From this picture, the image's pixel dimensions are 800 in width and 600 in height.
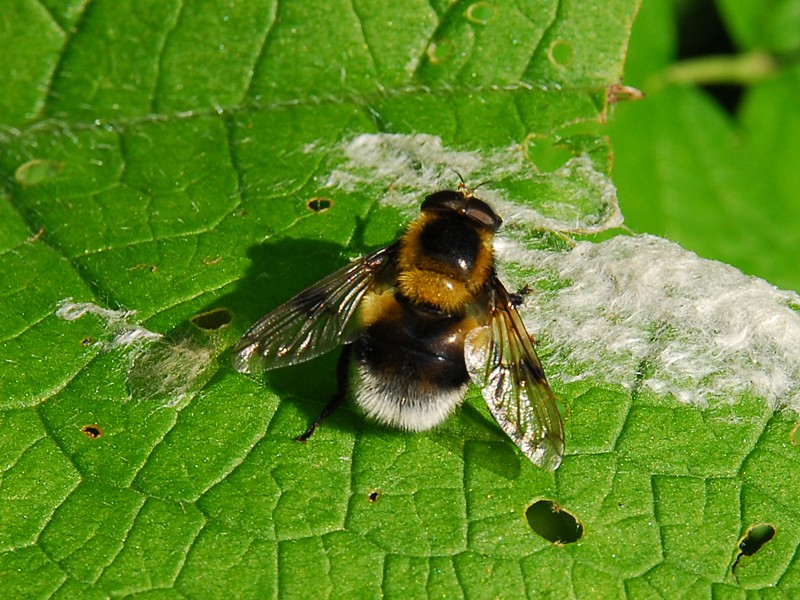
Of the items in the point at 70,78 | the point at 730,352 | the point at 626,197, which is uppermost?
the point at 70,78

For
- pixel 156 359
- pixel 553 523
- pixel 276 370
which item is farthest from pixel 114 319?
pixel 553 523

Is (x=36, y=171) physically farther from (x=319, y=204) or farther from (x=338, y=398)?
(x=338, y=398)

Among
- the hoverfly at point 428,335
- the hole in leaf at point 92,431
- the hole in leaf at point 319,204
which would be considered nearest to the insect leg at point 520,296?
the hoverfly at point 428,335

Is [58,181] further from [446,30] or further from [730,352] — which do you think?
[730,352]

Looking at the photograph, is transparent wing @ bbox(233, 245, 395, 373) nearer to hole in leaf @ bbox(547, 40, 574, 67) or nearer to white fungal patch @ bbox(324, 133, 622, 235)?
white fungal patch @ bbox(324, 133, 622, 235)

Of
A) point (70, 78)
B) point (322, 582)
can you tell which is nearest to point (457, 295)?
point (322, 582)
